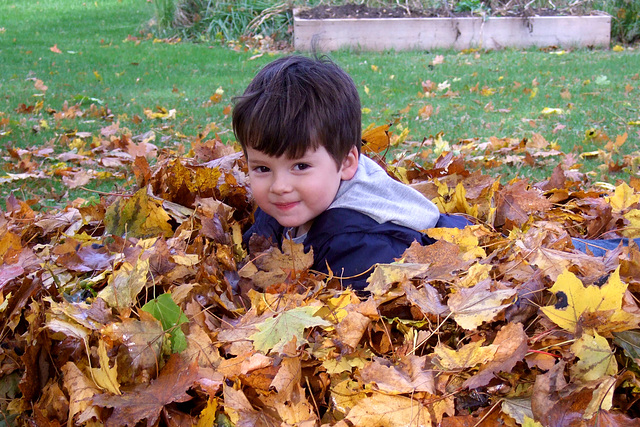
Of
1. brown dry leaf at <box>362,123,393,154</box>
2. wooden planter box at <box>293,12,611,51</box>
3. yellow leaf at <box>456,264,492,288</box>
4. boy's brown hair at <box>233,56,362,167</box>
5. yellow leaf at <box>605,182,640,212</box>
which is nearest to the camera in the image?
yellow leaf at <box>456,264,492,288</box>

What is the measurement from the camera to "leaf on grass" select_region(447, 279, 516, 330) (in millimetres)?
1438

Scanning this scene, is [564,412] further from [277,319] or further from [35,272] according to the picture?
[35,272]

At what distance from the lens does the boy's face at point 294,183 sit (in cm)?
213

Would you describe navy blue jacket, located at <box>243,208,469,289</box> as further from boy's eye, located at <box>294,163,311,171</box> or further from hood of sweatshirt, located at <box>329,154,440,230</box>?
boy's eye, located at <box>294,163,311,171</box>

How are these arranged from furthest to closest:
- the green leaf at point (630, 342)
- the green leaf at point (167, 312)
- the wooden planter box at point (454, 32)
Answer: the wooden planter box at point (454, 32)
the green leaf at point (167, 312)
the green leaf at point (630, 342)

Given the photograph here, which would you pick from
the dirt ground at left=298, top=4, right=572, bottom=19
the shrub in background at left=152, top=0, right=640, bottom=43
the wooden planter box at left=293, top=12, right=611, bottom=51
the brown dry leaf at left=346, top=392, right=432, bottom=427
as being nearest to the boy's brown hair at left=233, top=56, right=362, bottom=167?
the brown dry leaf at left=346, top=392, right=432, bottom=427

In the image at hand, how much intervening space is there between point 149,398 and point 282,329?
1.12ft

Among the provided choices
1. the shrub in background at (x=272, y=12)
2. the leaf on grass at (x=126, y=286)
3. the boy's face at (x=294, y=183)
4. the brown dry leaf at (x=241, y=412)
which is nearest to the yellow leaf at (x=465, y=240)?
the boy's face at (x=294, y=183)

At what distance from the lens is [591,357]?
1.36 meters

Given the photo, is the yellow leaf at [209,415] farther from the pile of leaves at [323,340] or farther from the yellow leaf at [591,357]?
the yellow leaf at [591,357]

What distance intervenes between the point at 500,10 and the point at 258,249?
953 cm

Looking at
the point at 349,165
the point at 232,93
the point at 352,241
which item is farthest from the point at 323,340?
the point at 232,93

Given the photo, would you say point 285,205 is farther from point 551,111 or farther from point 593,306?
point 551,111

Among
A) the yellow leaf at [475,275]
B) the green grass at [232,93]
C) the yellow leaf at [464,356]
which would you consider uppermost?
the yellow leaf at [475,275]
